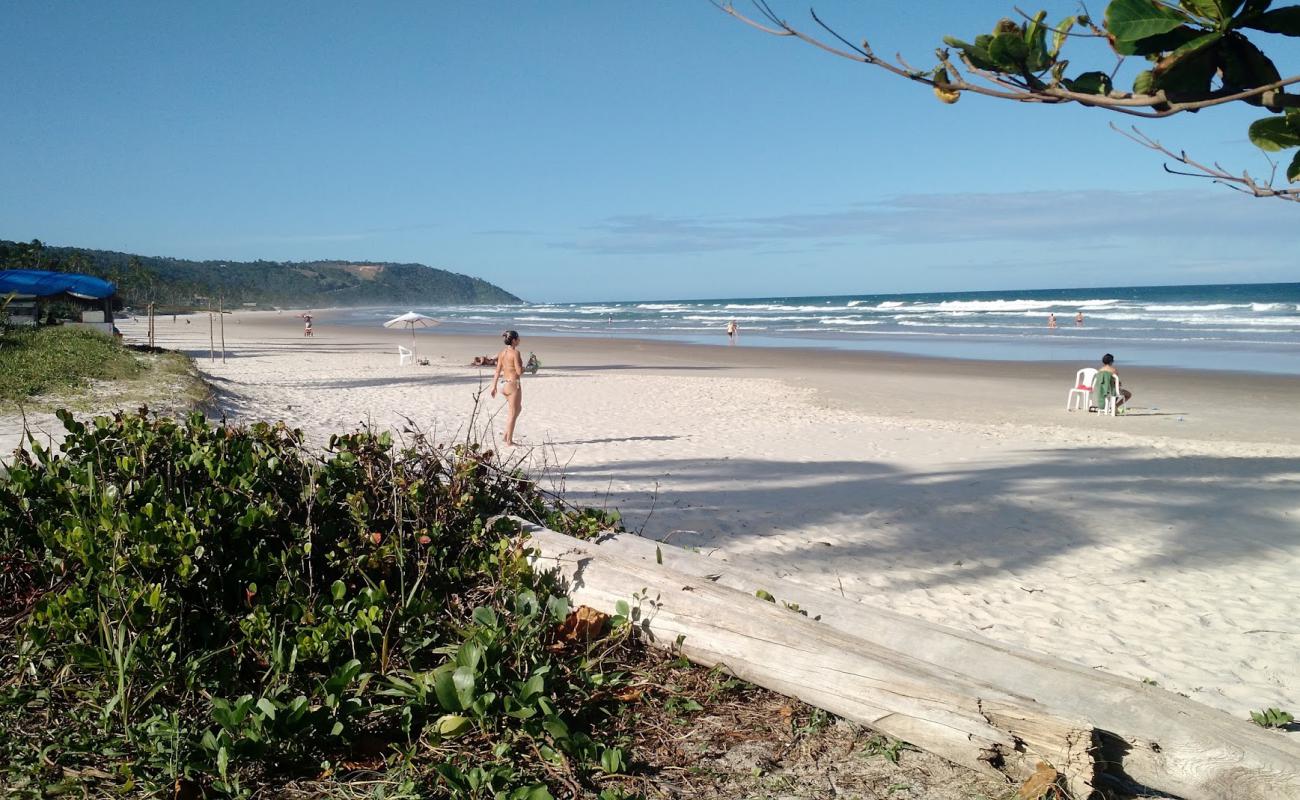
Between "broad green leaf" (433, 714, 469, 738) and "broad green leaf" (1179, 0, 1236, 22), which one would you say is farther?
"broad green leaf" (433, 714, 469, 738)

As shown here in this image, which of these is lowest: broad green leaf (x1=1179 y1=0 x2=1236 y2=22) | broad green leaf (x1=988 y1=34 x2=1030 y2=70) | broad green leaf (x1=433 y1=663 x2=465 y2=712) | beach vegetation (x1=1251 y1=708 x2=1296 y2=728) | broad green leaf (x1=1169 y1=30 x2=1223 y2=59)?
beach vegetation (x1=1251 y1=708 x2=1296 y2=728)

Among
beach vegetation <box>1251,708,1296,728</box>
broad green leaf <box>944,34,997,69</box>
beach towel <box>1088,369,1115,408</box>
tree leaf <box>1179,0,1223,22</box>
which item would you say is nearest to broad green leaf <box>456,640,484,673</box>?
broad green leaf <box>944,34,997,69</box>

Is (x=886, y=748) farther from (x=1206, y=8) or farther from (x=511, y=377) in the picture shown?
(x=511, y=377)

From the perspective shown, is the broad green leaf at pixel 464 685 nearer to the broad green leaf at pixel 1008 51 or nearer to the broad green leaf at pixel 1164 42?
the broad green leaf at pixel 1008 51

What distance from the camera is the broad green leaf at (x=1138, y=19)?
1.66 metres

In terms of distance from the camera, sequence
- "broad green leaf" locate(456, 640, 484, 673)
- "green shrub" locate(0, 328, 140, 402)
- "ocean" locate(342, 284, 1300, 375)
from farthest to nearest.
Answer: "ocean" locate(342, 284, 1300, 375)
"green shrub" locate(0, 328, 140, 402)
"broad green leaf" locate(456, 640, 484, 673)

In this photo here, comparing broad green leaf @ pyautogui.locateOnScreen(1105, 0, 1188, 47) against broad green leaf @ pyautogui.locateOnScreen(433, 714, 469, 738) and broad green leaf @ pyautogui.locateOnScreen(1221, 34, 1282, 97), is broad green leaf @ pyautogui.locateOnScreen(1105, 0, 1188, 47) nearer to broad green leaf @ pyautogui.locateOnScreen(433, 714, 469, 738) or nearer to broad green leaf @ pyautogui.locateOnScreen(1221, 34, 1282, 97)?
broad green leaf @ pyautogui.locateOnScreen(1221, 34, 1282, 97)

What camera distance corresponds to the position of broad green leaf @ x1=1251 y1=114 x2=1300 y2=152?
1898mm

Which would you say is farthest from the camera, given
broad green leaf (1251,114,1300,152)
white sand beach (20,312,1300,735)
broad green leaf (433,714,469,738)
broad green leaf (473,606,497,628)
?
white sand beach (20,312,1300,735)

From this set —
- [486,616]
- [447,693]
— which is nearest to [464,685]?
[447,693]

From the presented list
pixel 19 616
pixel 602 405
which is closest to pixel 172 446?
pixel 19 616

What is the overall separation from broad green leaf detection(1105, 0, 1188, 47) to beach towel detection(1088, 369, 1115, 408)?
13875 millimetres

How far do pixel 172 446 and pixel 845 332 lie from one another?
43234 millimetres

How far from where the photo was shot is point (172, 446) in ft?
11.2
